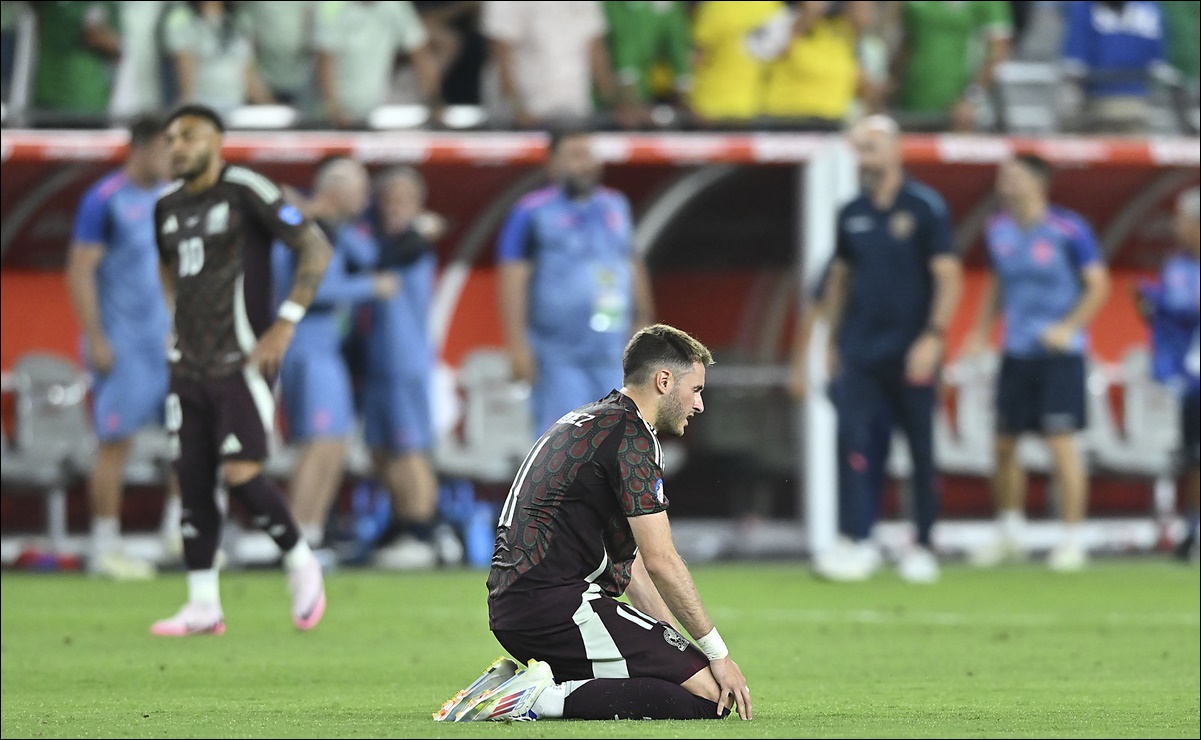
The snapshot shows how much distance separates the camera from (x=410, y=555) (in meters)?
13.5

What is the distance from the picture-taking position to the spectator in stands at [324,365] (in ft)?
41.9

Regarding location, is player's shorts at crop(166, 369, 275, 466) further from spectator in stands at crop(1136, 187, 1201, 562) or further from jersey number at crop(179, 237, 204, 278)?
spectator in stands at crop(1136, 187, 1201, 562)

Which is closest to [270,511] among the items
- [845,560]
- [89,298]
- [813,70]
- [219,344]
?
[219,344]

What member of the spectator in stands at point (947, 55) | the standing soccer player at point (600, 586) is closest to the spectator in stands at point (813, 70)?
the spectator in stands at point (947, 55)

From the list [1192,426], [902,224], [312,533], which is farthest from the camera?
[1192,426]

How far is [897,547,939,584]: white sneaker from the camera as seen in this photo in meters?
12.5

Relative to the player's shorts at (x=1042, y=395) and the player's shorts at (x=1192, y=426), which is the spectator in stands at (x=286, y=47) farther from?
the player's shorts at (x=1192, y=426)

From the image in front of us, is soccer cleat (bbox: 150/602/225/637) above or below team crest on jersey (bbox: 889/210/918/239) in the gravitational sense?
below

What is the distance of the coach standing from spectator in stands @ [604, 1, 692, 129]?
2.18 meters

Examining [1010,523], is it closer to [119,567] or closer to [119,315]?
[119,567]

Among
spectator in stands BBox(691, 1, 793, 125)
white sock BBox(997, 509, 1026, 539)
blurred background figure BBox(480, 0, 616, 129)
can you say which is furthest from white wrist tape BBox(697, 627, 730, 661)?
spectator in stands BBox(691, 1, 793, 125)

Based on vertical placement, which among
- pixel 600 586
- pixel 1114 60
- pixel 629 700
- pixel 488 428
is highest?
pixel 1114 60

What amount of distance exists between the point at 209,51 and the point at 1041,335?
5.47m

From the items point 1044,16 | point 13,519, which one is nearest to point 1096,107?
point 1044,16
